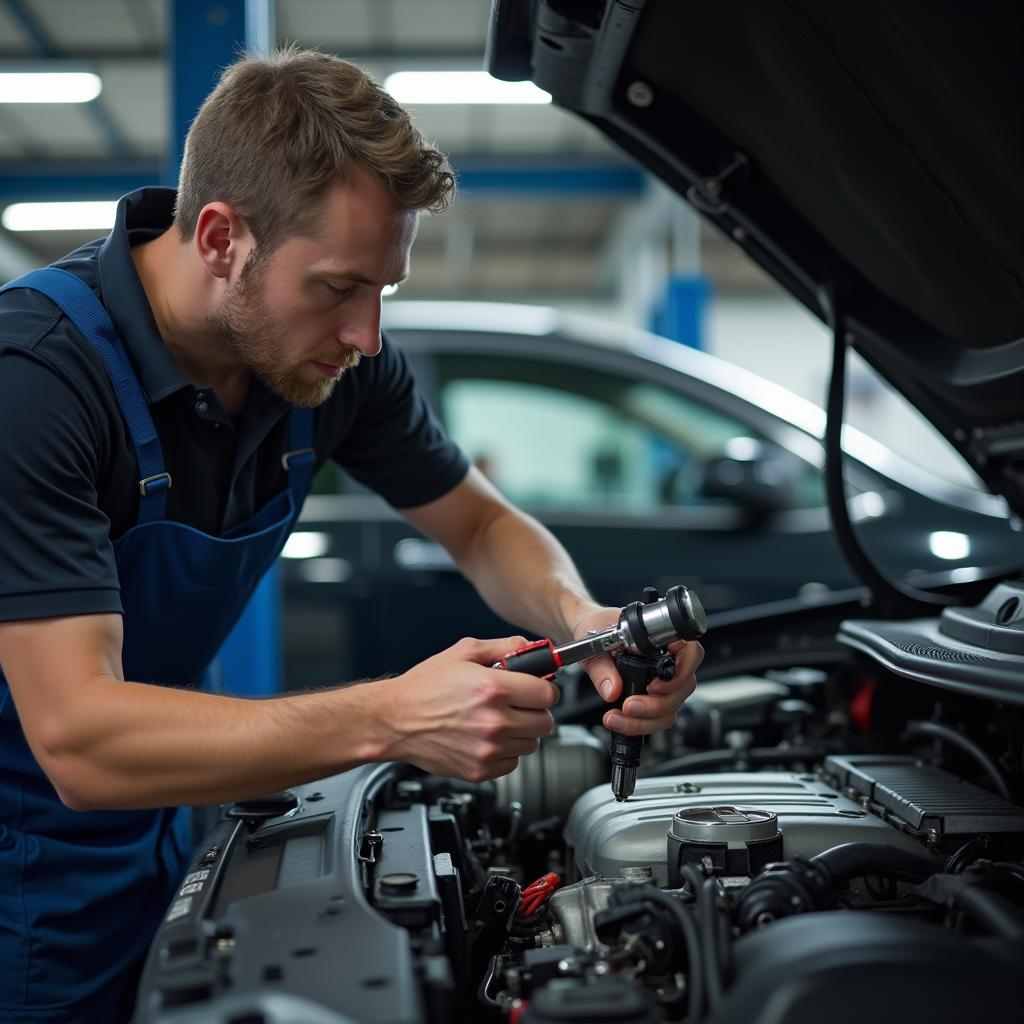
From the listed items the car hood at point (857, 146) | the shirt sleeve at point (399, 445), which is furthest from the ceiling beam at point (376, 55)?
the car hood at point (857, 146)

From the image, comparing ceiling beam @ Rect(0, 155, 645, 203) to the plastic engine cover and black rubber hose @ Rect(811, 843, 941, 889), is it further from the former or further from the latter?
black rubber hose @ Rect(811, 843, 941, 889)

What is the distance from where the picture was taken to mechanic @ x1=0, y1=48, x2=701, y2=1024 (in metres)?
1.21

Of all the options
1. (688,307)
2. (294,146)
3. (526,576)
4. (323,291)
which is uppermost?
(688,307)

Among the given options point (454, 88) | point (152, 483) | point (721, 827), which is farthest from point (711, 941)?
point (454, 88)

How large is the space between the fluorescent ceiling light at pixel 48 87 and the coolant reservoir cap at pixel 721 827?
304 inches

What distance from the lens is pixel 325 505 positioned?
3.59 metres

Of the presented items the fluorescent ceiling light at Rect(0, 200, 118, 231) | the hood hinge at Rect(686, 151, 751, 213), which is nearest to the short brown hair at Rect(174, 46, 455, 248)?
the hood hinge at Rect(686, 151, 751, 213)

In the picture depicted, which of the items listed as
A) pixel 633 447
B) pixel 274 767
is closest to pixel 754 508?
pixel 633 447

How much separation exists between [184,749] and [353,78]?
910 millimetres

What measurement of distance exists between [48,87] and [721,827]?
8187mm

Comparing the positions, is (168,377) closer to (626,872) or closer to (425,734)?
(425,734)

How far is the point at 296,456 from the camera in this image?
1769mm

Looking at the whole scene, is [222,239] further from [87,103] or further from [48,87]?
[87,103]

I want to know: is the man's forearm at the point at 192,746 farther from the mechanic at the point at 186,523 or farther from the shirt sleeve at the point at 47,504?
the shirt sleeve at the point at 47,504
